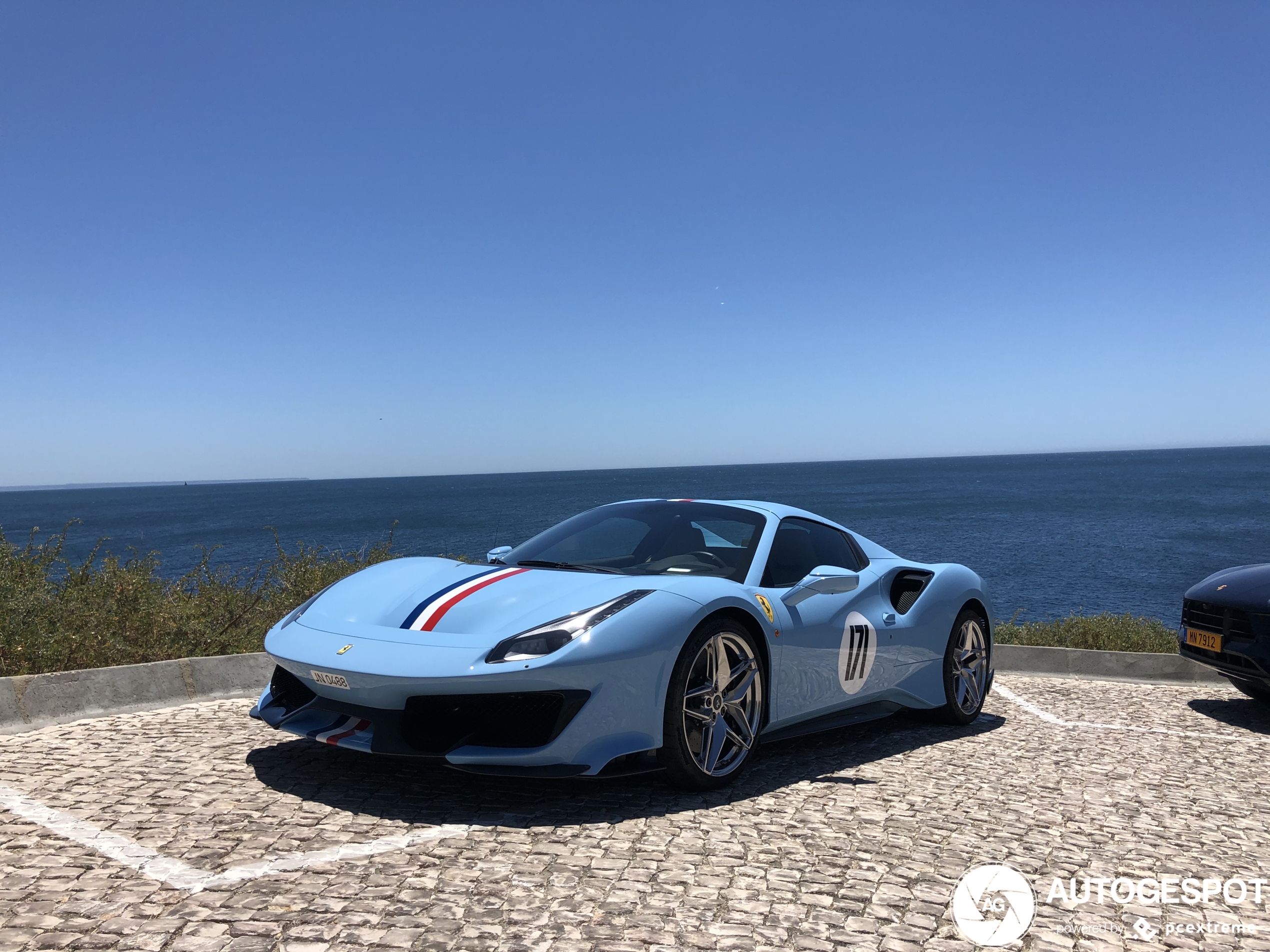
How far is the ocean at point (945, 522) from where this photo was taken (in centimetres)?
3039

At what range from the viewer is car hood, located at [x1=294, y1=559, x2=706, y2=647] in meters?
3.68

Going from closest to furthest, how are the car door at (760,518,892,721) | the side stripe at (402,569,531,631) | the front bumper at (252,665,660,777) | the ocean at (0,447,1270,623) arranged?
the front bumper at (252,665,660,777) → the side stripe at (402,569,531,631) → the car door at (760,518,892,721) → the ocean at (0,447,1270,623)

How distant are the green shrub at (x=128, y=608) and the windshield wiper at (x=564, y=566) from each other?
2.82m

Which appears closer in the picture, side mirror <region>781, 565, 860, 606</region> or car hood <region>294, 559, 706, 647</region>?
car hood <region>294, 559, 706, 647</region>

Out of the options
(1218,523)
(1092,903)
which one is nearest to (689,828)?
(1092,903)

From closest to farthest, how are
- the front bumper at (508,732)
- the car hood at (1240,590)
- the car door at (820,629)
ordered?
1. the front bumper at (508,732)
2. the car door at (820,629)
3. the car hood at (1240,590)

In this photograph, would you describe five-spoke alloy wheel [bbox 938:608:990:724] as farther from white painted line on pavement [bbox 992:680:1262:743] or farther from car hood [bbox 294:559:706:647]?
car hood [bbox 294:559:706:647]

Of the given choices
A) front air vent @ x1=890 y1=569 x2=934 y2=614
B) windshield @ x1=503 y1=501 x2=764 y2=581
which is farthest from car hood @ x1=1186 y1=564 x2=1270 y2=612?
windshield @ x1=503 y1=501 x2=764 y2=581

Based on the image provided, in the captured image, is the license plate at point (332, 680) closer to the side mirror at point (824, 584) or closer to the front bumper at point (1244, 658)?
the side mirror at point (824, 584)

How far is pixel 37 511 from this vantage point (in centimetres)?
10388

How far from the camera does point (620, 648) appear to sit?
3580 mm

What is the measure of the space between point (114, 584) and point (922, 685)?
614cm

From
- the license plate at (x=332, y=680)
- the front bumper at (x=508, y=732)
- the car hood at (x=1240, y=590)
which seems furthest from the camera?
the car hood at (x=1240, y=590)

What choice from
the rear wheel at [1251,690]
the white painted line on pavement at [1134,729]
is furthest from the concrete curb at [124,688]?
the rear wheel at [1251,690]
